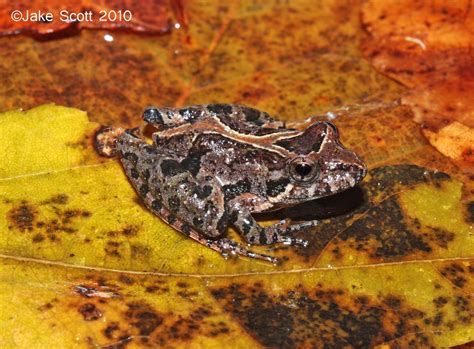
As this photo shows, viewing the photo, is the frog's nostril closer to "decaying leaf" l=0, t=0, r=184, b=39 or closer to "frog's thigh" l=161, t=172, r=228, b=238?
"frog's thigh" l=161, t=172, r=228, b=238

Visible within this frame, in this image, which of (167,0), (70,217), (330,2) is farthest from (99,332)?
(330,2)

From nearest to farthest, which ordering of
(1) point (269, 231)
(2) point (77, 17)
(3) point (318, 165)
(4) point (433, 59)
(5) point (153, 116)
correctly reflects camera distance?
(1) point (269, 231) < (3) point (318, 165) < (5) point (153, 116) < (4) point (433, 59) < (2) point (77, 17)

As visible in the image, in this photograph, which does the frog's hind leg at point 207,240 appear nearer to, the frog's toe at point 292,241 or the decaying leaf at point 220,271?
the decaying leaf at point 220,271

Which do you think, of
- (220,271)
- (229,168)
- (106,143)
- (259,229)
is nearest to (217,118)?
(229,168)

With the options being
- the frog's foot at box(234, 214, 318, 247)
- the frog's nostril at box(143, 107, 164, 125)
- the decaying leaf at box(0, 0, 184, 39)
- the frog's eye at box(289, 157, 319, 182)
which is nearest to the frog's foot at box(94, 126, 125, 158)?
the frog's nostril at box(143, 107, 164, 125)

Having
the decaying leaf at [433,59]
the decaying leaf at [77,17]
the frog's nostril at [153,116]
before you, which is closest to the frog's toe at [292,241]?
the decaying leaf at [433,59]

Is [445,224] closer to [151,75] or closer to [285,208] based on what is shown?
[285,208]

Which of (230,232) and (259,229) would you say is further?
(230,232)

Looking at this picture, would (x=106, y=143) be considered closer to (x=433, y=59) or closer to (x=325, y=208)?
(x=325, y=208)
